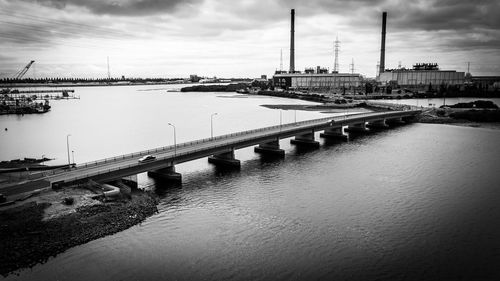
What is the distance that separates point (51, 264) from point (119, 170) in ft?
54.7

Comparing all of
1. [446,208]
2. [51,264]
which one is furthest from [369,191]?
[51,264]

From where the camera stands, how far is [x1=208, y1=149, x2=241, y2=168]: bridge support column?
62931 millimetres

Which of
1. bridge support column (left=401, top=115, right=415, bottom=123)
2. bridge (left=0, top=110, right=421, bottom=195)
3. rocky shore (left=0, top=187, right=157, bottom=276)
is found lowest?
rocky shore (left=0, top=187, right=157, bottom=276)

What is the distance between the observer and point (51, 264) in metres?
30.3

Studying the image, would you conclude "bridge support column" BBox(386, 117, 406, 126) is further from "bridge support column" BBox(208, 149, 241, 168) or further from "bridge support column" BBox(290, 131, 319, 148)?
"bridge support column" BBox(208, 149, 241, 168)

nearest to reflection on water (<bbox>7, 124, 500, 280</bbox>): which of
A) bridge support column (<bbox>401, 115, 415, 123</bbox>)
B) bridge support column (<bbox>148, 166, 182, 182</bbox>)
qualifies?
bridge support column (<bbox>148, 166, 182, 182</bbox>)

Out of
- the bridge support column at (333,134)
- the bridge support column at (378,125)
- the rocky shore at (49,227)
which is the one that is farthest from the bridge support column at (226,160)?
the bridge support column at (378,125)

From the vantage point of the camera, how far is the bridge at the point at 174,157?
42.6 meters

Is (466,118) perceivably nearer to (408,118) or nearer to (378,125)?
(408,118)

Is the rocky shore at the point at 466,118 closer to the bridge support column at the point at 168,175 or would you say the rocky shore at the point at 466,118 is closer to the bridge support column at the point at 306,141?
the bridge support column at the point at 306,141

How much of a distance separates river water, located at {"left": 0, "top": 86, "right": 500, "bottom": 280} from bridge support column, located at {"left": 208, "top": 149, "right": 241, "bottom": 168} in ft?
7.74

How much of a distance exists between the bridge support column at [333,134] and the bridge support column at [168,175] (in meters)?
51.9

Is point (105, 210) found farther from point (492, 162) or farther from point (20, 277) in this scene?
point (492, 162)

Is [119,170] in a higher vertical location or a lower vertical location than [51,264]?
higher
